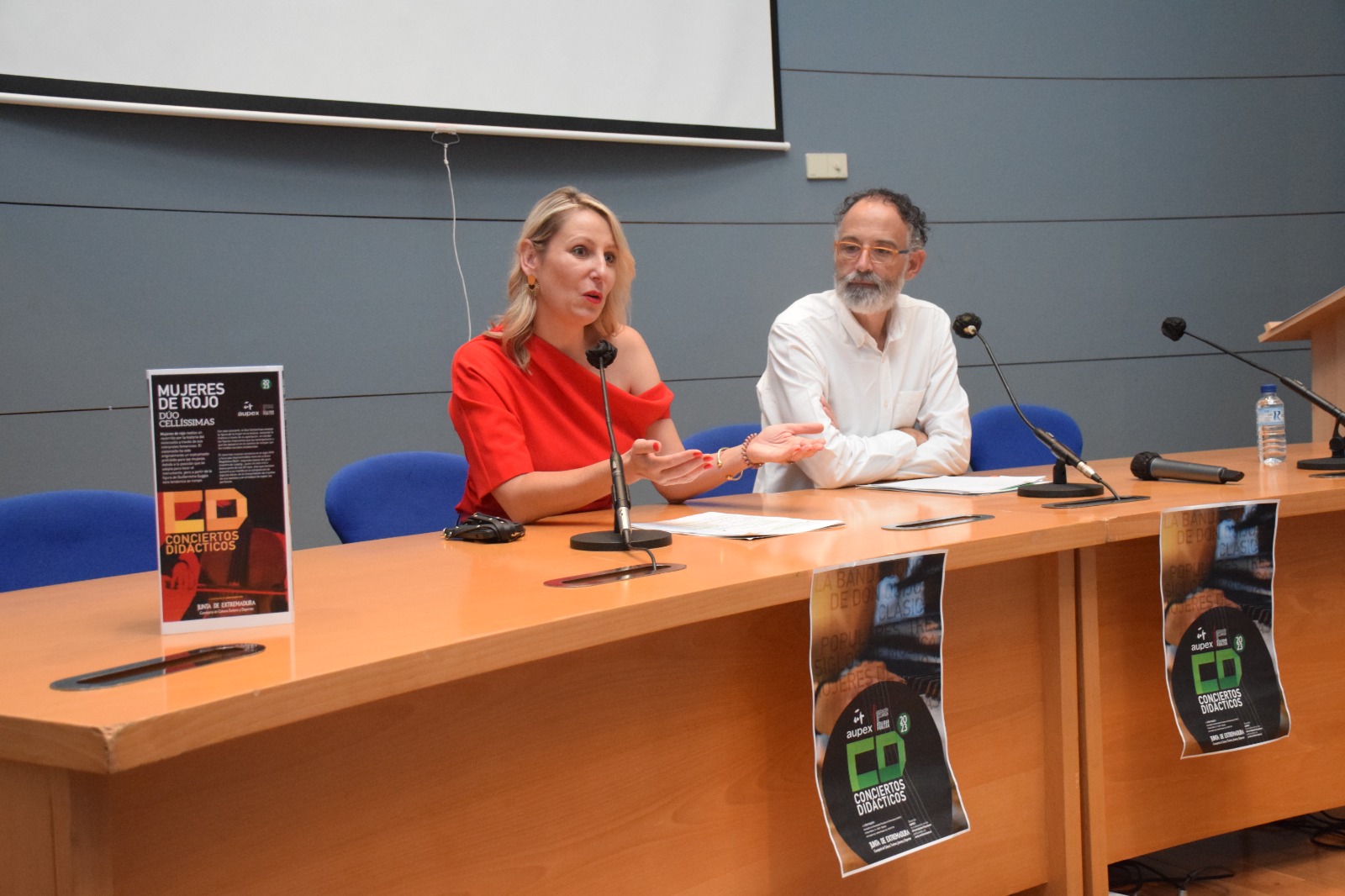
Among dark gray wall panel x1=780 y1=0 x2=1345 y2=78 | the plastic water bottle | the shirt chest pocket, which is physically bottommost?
the plastic water bottle

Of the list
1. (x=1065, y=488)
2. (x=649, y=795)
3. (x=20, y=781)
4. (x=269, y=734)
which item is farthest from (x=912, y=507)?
(x=20, y=781)

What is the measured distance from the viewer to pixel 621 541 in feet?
4.89

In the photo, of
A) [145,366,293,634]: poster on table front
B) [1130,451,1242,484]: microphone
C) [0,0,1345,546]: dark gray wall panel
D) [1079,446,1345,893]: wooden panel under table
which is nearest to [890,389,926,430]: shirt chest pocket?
[1130,451,1242,484]: microphone

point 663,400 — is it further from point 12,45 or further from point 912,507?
point 12,45

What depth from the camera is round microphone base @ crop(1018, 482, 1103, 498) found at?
1839mm

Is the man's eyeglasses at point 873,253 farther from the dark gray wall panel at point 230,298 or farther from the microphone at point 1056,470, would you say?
the dark gray wall panel at point 230,298

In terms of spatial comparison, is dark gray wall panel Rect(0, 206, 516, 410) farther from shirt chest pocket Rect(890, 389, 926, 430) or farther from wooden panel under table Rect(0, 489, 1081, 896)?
wooden panel under table Rect(0, 489, 1081, 896)

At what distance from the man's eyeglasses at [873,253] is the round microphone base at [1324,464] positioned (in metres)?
1.09

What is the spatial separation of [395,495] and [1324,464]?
1.77 m

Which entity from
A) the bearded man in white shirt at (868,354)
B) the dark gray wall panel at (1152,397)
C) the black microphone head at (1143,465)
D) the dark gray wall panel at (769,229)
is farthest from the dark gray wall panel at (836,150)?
the black microphone head at (1143,465)

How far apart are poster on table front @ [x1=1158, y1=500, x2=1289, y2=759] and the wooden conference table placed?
54 mm

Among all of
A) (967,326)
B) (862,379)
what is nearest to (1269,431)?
(967,326)

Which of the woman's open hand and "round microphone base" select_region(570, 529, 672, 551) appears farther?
the woman's open hand

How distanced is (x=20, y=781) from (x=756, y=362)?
10.6 ft
